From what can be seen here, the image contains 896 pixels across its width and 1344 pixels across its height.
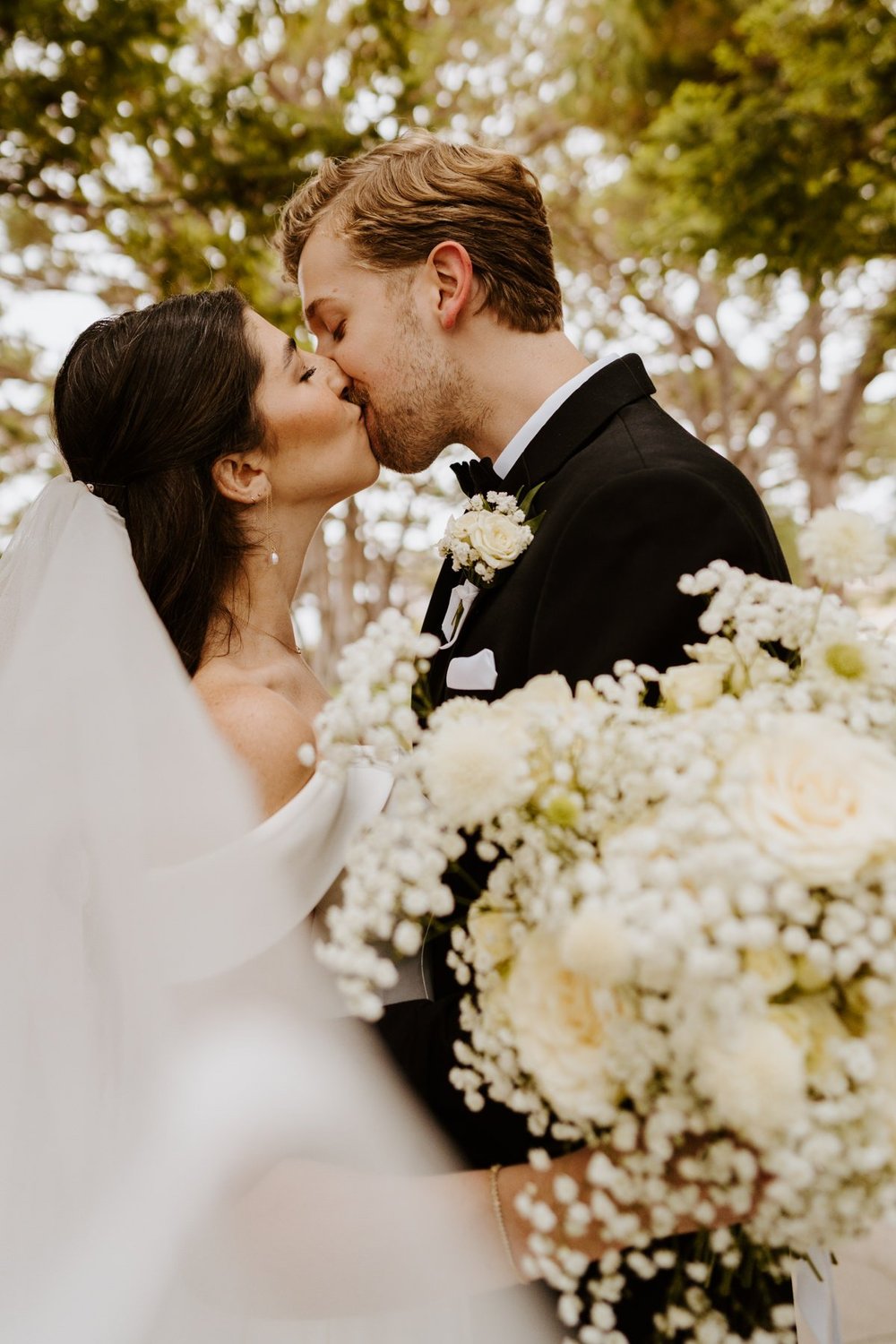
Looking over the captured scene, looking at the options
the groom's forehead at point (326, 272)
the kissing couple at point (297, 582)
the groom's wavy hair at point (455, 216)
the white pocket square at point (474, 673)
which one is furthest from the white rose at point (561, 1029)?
the groom's forehead at point (326, 272)

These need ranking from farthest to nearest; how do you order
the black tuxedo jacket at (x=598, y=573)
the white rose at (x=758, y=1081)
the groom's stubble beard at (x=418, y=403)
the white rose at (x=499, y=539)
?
A: the groom's stubble beard at (x=418, y=403) < the white rose at (x=499, y=539) < the black tuxedo jacket at (x=598, y=573) < the white rose at (x=758, y=1081)

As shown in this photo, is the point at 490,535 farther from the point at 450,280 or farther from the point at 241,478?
the point at 450,280

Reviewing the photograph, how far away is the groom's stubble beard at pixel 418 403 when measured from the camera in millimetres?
2725

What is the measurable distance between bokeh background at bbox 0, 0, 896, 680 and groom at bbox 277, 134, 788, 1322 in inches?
12.2

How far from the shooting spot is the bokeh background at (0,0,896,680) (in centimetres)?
535

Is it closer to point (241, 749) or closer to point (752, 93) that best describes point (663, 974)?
point (241, 749)

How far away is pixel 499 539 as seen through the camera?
2.11 m

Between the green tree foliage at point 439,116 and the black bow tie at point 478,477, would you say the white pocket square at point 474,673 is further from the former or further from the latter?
the green tree foliage at point 439,116

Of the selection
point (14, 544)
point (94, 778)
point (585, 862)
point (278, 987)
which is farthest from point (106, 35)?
point (585, 862)

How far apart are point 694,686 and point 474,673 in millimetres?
942

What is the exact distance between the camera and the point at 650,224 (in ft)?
22.5

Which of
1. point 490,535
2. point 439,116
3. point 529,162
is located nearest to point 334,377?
point 490,535

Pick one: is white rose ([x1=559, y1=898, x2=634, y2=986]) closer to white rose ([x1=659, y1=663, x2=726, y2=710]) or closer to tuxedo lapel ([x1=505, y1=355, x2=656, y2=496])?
white rose ([x1=659, y1=663, x2=726, y2=710])

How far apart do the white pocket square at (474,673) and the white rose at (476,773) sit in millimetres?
980
